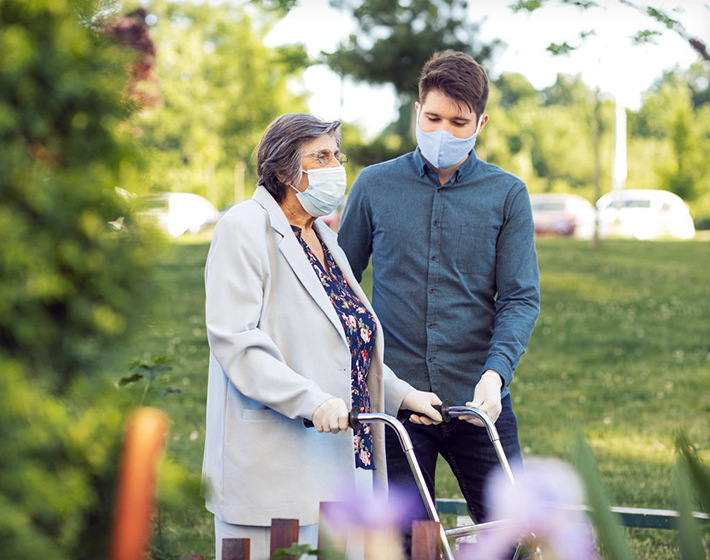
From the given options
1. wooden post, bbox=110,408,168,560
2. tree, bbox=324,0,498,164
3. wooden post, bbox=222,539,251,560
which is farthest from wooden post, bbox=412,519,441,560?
tree, bbox=324,0,498,164

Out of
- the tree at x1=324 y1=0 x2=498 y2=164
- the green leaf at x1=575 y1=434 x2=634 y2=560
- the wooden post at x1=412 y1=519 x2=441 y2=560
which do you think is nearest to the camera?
the green leaf at x1=575 y1=434 x2=634 y2=560

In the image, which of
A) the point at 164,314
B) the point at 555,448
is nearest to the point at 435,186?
the point at 164,314

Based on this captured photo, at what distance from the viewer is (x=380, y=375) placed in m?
3.40

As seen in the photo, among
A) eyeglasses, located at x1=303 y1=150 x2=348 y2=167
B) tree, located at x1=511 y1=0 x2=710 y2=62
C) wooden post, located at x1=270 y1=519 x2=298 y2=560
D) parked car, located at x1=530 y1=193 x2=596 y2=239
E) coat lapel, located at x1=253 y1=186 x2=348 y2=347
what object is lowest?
wooden post, located at x1=270 y1=519 x2=298 y2=560

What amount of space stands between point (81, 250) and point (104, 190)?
0.11 meters

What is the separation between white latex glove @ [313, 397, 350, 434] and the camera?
285 centimetres

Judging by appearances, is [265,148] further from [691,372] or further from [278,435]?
[691,372]

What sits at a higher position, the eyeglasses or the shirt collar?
the shirt collar

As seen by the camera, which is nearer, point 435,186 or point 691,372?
point 435,186

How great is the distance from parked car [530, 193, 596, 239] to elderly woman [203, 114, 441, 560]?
Answer: 26.2 m

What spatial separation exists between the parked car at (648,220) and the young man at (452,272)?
88.6 ft

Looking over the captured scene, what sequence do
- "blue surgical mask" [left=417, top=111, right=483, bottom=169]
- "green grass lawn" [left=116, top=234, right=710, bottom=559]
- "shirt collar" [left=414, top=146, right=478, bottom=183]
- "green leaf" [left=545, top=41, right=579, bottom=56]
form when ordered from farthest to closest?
"green leaf" [left=545, top=41, right=579, bottom=56] → "green grass lawn" [left=116, top=234, right=710, bottom=559] → "shirt collar" [left=414, top=146, right=478, bottom=183] → "blue surgical mask" [left=417, top=111, right=483, bottom=169]

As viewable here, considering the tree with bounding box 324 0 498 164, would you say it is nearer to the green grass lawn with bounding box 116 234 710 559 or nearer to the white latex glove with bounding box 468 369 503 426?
the green grass lawn with bounding box 116 234 710 559

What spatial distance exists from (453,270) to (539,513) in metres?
1.46
